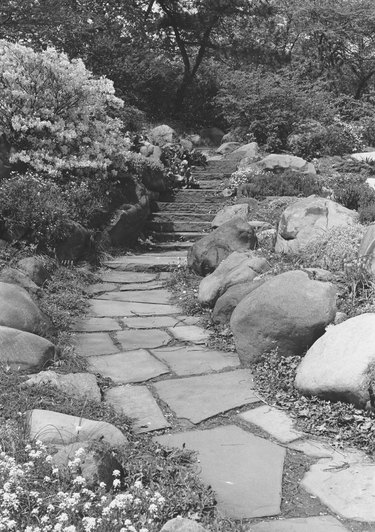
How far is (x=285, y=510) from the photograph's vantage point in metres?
2.59

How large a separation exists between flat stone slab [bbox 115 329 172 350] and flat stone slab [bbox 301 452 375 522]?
220cm

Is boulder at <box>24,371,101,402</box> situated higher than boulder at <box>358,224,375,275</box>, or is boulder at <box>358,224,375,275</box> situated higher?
boulder at <box>358,224,375,275</box>

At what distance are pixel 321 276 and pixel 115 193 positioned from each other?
4.90 metres

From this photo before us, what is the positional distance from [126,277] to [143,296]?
93 cm

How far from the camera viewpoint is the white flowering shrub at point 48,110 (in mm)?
8742

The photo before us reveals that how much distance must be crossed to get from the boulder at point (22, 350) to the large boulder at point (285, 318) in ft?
4.85

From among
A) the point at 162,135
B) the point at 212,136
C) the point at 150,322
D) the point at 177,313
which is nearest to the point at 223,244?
the point at 177,313

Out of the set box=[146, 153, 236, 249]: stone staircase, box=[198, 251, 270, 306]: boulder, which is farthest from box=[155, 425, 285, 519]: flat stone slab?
box=[146, 153, 236, 249]: stone staircase

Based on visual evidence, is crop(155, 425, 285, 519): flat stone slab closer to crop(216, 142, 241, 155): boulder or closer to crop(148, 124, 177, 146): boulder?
crop(148, 124, 177, 146): boulder

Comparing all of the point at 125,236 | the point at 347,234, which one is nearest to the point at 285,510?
the point at 347,234

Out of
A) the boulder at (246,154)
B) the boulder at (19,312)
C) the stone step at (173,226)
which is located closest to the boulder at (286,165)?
the boulder at (246,154)

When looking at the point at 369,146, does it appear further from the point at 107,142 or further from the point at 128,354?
the point at 128,354

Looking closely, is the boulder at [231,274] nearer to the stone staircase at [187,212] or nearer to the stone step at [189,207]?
the stone staircase at [187,212]

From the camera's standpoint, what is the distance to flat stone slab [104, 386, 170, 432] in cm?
342
